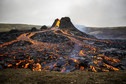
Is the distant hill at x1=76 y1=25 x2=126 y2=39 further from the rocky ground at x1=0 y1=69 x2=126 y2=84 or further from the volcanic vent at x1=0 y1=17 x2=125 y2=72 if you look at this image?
the rocky ground at x1=0 y1=69 x2=126 y2=84

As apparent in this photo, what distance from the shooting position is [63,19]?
33.8 metres

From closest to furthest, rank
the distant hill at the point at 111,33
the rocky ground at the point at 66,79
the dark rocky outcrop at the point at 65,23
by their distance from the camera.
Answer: the rocky ground at the point at 66,79 → the dark rocky outcrop at the point at 65,23 → the distant hill at the point at 111,33

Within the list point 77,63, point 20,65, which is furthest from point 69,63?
point 20,65

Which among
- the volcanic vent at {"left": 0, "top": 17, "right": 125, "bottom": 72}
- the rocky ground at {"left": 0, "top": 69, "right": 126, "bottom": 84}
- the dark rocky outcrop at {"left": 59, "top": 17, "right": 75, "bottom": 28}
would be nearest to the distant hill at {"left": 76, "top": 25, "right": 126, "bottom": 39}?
the dark rocky outcrop at {"left": 59, "top": 17, "right": 75, "bottom": 28}

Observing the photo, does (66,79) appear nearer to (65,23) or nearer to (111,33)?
(65,23)

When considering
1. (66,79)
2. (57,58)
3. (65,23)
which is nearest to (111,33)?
(65,23)

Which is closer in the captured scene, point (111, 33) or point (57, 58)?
point (57, 58)

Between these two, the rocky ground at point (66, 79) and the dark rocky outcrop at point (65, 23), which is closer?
the rocky ground at point (66, 79)

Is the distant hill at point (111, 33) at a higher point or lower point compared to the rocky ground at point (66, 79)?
higher

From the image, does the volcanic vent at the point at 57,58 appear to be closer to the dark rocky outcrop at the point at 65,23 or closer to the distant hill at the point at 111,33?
the dark rocky outcrop at the point at 65,23

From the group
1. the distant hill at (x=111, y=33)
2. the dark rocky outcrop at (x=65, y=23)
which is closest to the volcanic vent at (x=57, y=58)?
the dark rocky outcrop at (x=65, y=23)

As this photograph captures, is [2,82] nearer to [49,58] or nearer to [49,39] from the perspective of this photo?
[49,58]

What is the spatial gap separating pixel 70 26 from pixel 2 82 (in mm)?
31213

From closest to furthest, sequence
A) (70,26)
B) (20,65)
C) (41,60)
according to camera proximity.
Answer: (20,65), (41,60), (70,26)
